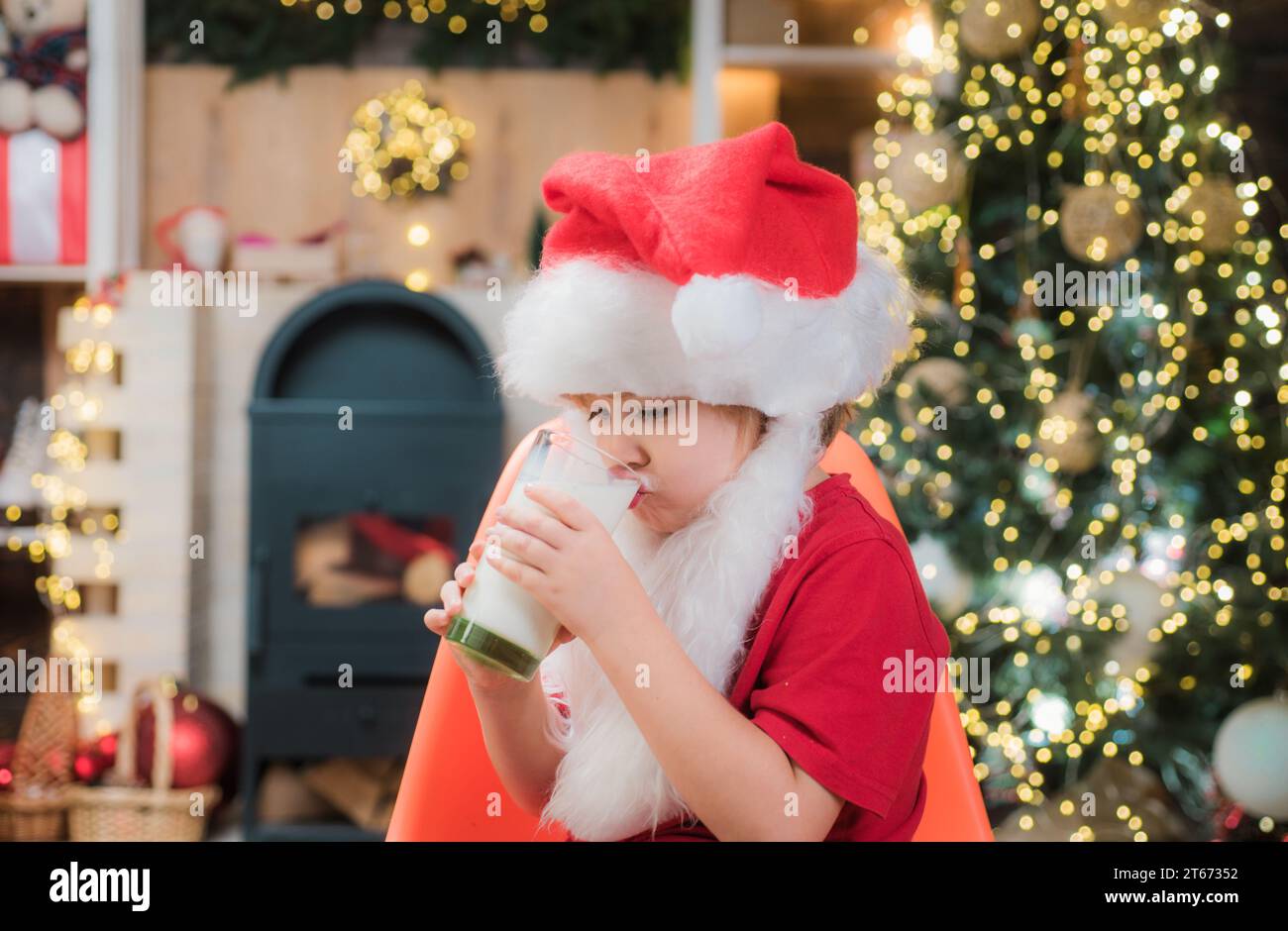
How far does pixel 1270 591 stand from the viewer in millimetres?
1911

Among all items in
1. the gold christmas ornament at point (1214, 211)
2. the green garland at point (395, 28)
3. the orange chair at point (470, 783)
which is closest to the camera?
the orange chair at point (470, 783)

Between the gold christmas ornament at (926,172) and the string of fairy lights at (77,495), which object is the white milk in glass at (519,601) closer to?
the gold christmas ornament at (926,172)

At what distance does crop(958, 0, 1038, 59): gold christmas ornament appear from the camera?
A: 2010 mm

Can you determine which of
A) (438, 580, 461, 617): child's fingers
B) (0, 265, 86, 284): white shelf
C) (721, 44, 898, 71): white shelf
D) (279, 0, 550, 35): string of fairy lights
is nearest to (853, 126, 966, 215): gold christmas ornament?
(721, 44, 898, 71): white shelf

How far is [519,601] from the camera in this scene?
2.29ft

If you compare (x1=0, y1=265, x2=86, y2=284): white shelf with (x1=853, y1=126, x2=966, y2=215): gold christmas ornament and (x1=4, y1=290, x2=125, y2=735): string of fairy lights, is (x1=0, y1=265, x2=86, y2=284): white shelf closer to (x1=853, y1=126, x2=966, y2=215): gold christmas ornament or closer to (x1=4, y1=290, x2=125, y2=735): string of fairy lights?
(x1=4, y1=290, x2=125, y2=735): string of fairy lights

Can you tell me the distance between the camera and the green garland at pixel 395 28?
8.98 feet

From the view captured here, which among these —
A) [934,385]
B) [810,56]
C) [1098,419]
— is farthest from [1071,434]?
[810,56]

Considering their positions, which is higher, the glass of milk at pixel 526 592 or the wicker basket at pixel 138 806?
the glass of milk at pixel 526 592

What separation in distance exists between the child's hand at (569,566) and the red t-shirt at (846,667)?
0.12 m

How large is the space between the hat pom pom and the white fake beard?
0.12 metres

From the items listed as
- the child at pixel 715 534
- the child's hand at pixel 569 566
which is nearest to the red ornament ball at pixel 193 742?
the child at pixel 715 534

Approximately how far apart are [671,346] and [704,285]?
0.06 meters
